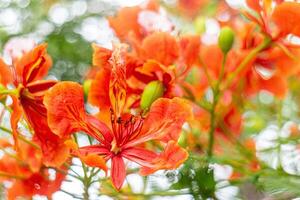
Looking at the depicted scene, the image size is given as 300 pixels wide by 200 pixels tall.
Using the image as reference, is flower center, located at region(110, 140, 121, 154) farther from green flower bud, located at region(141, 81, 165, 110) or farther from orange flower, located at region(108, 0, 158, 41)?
orange flower, located at region(108, 0, 158, 41)

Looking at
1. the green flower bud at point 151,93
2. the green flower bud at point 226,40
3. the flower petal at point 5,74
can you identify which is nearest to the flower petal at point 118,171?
the green flower bud at point 151,93

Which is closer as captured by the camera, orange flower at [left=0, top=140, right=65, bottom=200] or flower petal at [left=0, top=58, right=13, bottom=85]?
flower petal at [left=0, top=58, right=13, bottom=85]

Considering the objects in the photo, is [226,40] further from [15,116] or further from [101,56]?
[15,116]

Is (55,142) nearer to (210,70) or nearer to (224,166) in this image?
(224,166)

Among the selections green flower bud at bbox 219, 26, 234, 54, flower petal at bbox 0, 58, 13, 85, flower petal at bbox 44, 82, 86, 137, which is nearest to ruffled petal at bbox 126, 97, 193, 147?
flower petal at bbox 44, 82, 86, 137

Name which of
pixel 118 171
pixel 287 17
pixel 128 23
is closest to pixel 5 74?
pixel 118 171

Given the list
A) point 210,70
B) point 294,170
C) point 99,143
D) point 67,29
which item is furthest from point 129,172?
point 67,29
